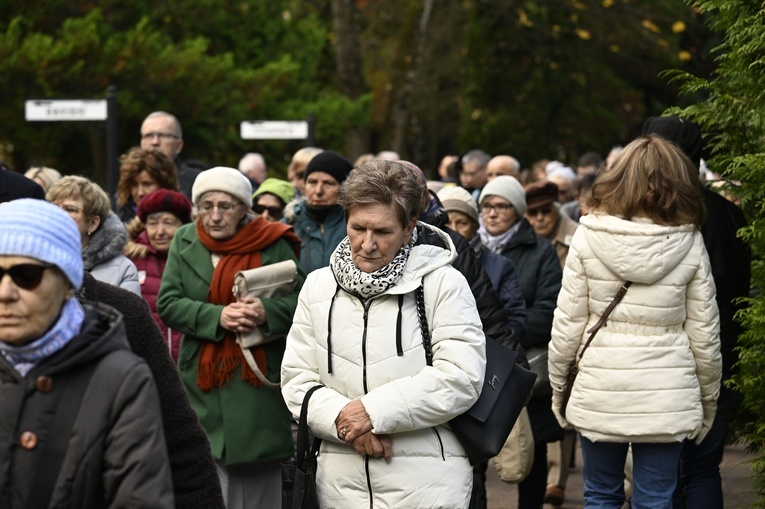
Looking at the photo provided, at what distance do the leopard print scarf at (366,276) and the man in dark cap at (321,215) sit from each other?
271 centimetres

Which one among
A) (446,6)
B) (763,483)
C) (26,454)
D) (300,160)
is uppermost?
(446,6)

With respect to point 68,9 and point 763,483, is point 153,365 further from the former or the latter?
point 68,9

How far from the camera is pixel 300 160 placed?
443 inches

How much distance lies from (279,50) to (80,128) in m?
4.86

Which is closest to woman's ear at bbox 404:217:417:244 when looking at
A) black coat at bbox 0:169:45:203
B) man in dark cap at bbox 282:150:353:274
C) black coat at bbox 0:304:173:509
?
black coat at bbox 0:169:45:203

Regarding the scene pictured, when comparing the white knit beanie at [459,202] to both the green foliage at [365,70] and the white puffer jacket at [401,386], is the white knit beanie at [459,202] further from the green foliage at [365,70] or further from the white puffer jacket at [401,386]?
the green foliage at [365,70]

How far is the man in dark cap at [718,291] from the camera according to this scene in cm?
675

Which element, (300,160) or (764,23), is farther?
(300,160)

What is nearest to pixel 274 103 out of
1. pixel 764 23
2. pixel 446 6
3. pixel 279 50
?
pixel 279 50

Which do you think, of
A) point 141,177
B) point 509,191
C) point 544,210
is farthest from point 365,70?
point 509,191

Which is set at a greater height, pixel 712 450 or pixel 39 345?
pixel 39 345

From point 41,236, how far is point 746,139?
465 centimetres

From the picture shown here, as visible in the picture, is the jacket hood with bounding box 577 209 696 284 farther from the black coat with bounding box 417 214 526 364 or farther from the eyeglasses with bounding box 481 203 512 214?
the eyeglasses with bounding box 481 203 512 214

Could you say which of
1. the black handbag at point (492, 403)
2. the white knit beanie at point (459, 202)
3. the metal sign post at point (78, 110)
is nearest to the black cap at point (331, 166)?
the white knit beanie at point (459, 202)
